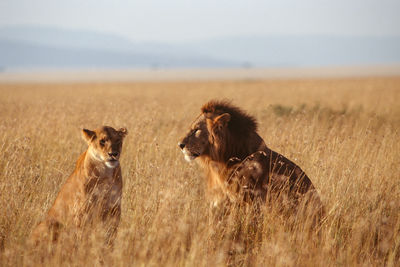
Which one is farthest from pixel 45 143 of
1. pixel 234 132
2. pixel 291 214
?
pixel 291 214

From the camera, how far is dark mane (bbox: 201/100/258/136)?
4863 millimetres

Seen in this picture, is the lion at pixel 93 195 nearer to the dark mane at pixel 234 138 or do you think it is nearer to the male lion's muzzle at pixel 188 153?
the male lion's muzzle at pixel 188 153

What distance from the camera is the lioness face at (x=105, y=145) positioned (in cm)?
458

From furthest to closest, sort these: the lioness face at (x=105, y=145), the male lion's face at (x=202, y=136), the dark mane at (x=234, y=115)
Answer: the dark mane at (x=234, y=115)
the male lion's face at (x=202, y=136)
the lioness face at (x=105, y=145)

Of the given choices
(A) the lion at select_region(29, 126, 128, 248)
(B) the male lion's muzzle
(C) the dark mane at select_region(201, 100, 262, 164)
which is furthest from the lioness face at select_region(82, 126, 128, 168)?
(C) the dark mane at select_region(201, 100, 262, 164)

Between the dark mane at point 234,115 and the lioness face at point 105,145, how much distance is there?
3.37 feet

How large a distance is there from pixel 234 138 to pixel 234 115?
27 centimetres

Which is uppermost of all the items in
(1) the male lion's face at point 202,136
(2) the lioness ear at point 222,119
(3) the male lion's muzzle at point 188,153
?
(2) the lioness ear at point 222,119

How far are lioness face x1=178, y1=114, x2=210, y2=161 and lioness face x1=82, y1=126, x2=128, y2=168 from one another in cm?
69

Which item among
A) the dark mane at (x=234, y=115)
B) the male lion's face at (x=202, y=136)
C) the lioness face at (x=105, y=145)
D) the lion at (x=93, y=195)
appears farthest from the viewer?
Answer: the dark mane at (x=234, y=115)

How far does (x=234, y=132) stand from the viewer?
4844 millimetres

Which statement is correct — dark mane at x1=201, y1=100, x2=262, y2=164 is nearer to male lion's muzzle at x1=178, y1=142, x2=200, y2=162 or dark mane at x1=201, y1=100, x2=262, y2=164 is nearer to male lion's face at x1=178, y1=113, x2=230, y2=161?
male lion's face at x1=178, y1=113, x2=230, y2=161

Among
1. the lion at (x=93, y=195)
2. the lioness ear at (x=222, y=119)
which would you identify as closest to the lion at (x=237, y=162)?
the lioness ear at (x=222, y=119)

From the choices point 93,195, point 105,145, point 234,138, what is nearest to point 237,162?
point 234,138
